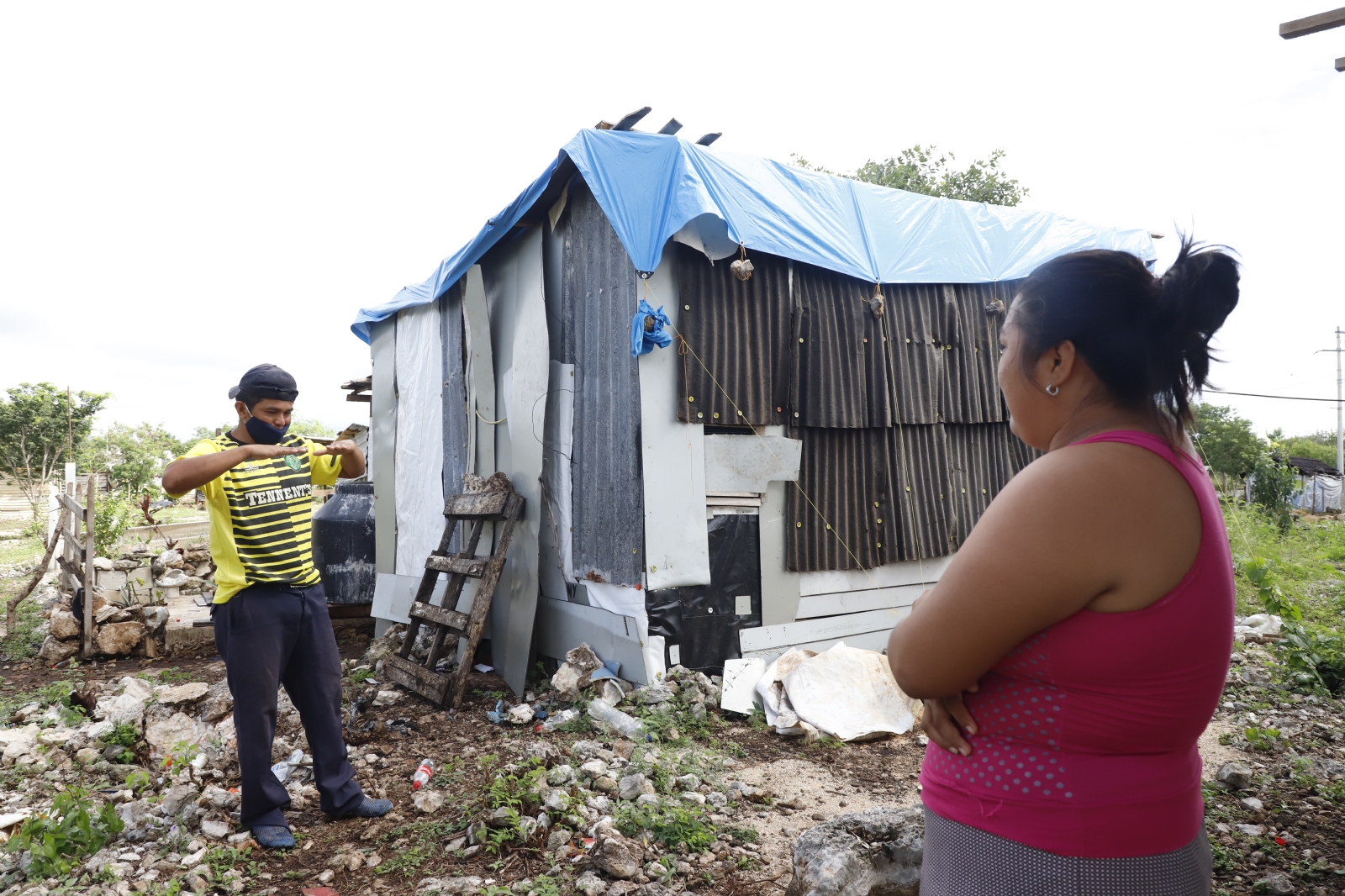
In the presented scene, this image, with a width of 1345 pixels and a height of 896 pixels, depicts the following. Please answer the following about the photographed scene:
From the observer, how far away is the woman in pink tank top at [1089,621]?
38.1 inches

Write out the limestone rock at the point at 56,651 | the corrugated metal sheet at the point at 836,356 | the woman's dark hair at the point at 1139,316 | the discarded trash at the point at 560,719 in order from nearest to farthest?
the woman's dark hair at the point at 1139,316 < the discarded trash at the point at 560,719 < the corrugated metal sheet at the point at 836,356 < the limestone rock at the point at 56,651

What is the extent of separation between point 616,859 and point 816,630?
3.27 meters

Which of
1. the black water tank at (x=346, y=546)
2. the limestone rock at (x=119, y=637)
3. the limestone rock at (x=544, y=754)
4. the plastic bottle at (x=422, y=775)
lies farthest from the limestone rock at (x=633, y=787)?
the limestone rock at (x=119, y=637)

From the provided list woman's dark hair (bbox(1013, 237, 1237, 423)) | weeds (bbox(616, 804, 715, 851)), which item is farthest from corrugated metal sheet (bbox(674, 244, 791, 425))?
woman's dark hair (bbox(1013, 237, 1237, 423))

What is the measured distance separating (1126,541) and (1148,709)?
22cm

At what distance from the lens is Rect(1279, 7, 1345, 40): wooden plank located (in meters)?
3.39

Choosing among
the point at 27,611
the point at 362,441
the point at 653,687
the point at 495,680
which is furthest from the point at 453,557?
the point at 27,611

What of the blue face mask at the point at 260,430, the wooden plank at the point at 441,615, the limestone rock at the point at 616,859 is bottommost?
A: the limestone rock at the point at 616,859

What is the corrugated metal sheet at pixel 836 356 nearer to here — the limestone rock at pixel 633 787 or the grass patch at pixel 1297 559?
the grass patch at pixel 1297 559

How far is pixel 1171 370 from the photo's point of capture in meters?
1.10

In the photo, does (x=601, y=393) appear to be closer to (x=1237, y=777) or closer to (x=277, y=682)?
(x=277, y=682)

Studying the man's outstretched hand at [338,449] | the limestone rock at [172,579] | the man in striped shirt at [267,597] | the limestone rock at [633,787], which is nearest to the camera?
the man in striped shirt at [267,597]

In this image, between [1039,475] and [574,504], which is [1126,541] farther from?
[574,504]

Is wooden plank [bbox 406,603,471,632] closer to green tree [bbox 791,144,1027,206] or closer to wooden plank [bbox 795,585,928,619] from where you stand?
wooden plank [bbox 795,585,928,619]
